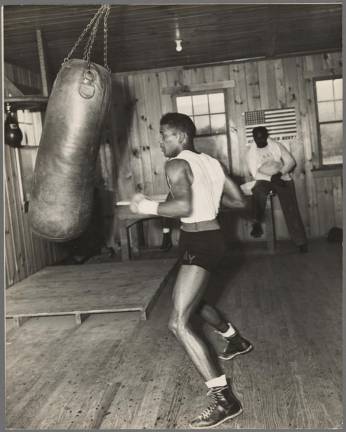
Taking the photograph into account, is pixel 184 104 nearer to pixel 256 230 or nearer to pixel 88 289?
pixel 256 230

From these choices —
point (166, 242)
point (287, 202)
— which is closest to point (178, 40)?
point (287, 202)

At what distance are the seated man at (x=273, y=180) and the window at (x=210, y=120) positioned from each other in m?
0.91

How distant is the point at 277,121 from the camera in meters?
8.18

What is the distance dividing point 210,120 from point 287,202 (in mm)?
2113

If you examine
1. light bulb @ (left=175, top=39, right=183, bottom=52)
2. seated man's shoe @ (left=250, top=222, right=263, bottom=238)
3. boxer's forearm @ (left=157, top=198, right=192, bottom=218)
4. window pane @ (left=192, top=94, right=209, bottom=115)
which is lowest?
seated man's shoe @ (left=250, top=222, right=263, bottom=238)

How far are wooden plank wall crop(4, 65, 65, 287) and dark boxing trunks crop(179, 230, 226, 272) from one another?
11.7 ft

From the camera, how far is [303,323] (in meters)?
4.26

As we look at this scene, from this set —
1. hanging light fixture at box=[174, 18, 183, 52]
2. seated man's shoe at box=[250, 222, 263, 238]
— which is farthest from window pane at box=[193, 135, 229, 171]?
hanging light fixture at box=[174, 18, 183, 52]

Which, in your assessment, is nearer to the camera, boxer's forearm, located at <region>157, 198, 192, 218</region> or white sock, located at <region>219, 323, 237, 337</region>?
boxer's forearm, located at <region>157, 198, 192, 218</region>

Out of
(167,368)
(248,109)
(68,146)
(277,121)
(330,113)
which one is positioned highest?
(330,113)

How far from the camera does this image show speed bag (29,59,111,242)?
286 cm

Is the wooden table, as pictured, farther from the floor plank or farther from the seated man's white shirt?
the floor plank

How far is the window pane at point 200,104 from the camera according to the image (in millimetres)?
8328

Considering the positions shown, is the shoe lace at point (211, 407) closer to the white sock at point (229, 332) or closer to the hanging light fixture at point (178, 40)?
the white sock at point (229, 332)
